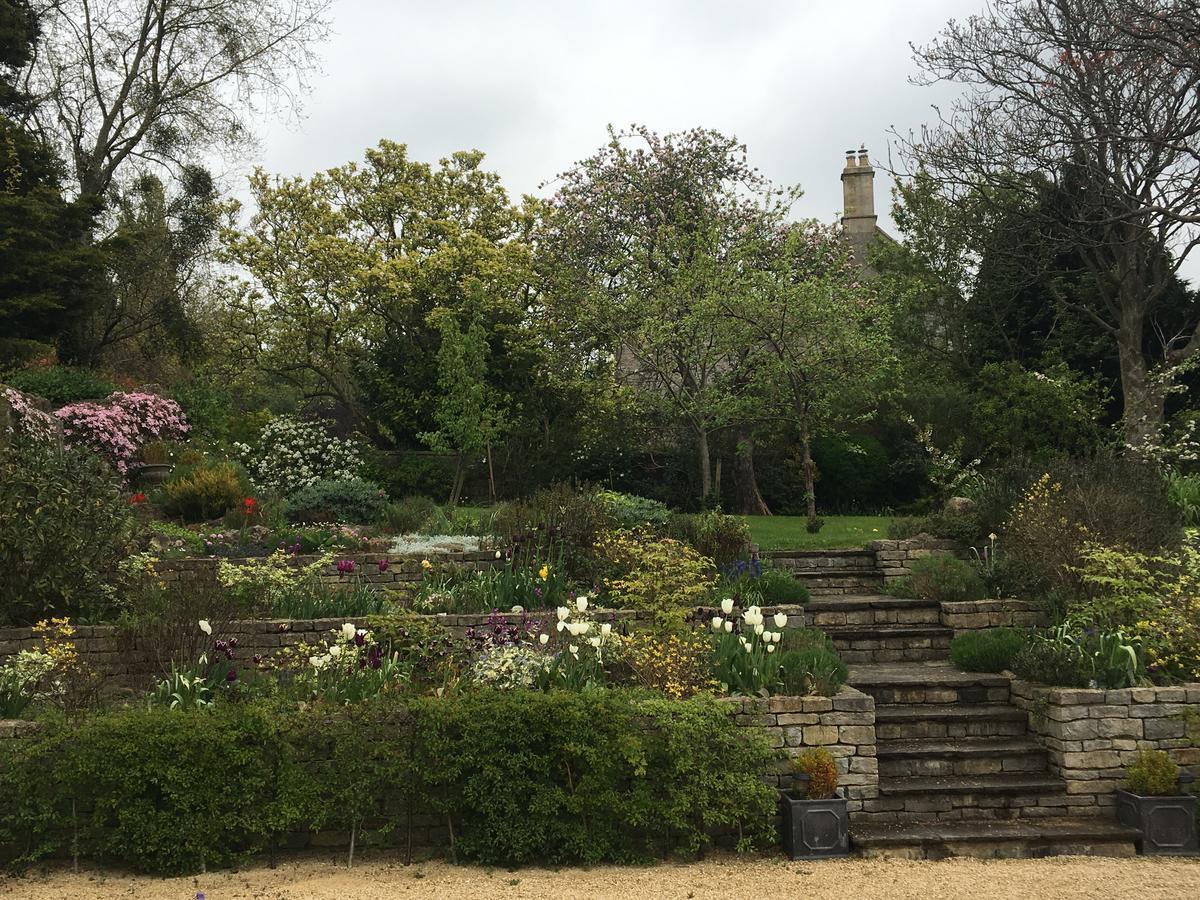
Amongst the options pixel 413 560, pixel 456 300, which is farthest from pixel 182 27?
pixel 413 560

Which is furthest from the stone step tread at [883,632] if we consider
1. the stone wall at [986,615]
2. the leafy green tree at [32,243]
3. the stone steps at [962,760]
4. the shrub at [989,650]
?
the leafy green tree at [32,243]

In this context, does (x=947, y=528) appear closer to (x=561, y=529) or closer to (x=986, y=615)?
(x=986, y=615)

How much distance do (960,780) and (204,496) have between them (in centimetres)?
907

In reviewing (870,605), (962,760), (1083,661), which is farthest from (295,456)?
(1083,661)

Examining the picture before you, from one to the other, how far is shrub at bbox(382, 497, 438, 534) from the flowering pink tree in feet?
14.5

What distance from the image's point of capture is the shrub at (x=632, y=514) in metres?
→ 10.0

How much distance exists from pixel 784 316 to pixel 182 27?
13951 millimetres

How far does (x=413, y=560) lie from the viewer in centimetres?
970

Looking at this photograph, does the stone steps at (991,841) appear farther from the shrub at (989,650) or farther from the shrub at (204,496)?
the shrub at (204,496)

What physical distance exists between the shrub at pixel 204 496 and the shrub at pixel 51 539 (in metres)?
3.72

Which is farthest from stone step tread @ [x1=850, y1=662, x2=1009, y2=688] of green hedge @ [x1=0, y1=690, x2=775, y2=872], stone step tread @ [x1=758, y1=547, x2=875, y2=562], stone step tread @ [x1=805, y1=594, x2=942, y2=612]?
stone step tread @ [x1=758, y1=547, x2=875, y2=562]

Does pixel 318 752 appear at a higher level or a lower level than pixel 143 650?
lower

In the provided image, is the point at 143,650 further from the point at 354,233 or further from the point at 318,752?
the point at 354,233

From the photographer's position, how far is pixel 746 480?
17.2 meters
